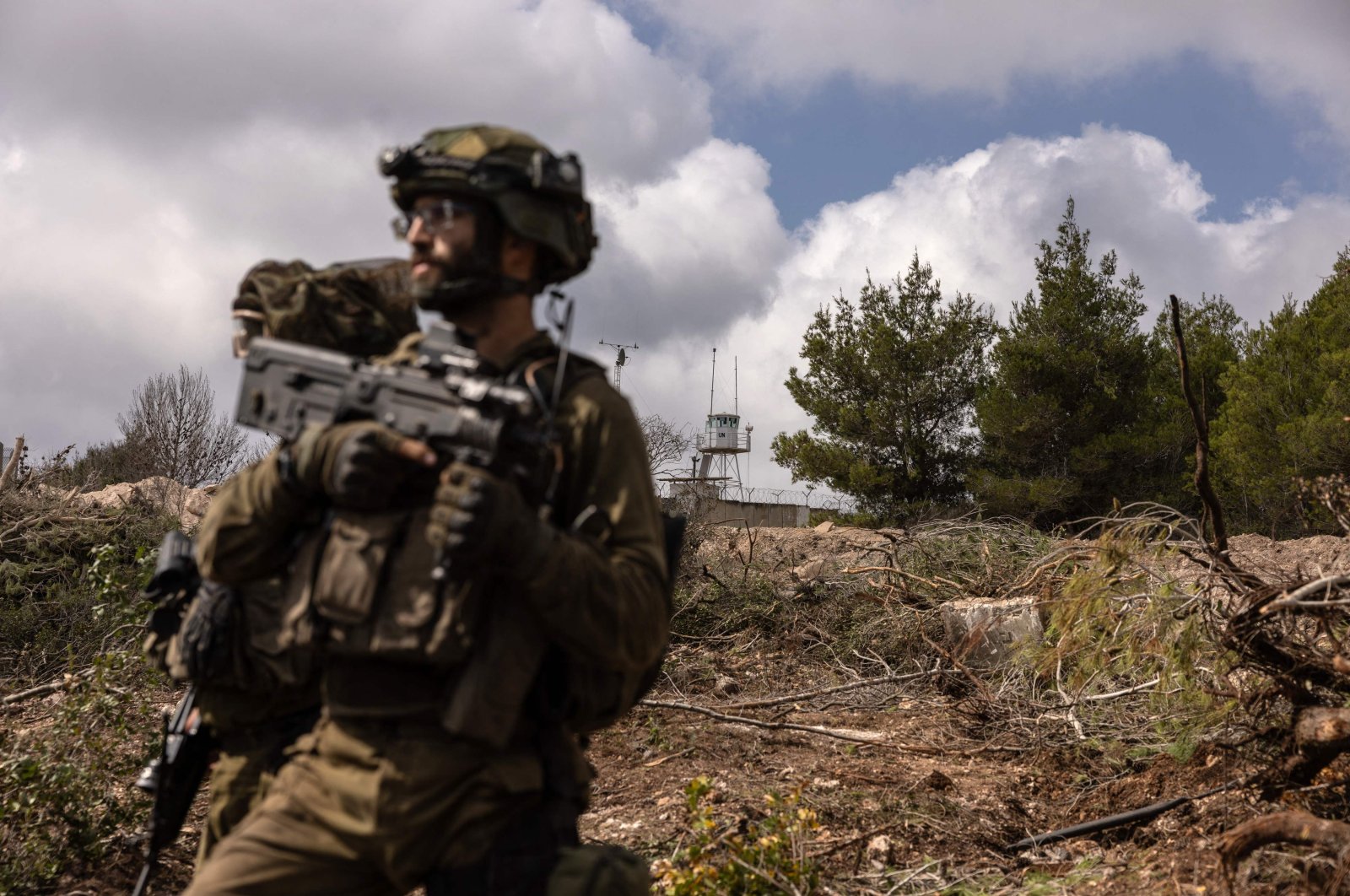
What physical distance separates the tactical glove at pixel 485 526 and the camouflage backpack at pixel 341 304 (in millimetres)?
920

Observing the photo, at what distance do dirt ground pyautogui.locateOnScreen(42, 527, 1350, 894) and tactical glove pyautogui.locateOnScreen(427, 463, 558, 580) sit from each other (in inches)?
103

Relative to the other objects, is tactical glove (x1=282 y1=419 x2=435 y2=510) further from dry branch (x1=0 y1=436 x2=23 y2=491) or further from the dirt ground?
dry branch (x1=0 y1=436 x2=23 y2=491)

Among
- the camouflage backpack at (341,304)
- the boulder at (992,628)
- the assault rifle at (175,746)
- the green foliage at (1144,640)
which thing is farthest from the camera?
the boulder at (992,628)

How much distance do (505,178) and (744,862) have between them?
261cm

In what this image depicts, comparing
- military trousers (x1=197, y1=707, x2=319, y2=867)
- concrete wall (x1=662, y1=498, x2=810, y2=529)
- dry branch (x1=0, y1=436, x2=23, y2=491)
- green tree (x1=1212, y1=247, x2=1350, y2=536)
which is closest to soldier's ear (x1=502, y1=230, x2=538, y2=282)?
military trousers (x1=197, y1=707, x2=319, y2=867)

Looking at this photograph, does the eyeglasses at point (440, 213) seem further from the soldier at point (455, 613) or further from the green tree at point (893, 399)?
the green tree at point (893, 399)

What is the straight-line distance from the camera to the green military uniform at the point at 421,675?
5.82 ft

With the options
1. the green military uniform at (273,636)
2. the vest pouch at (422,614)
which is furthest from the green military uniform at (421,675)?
the green military uniform at (273,636)

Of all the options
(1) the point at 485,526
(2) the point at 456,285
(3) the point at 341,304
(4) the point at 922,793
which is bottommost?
(4) the point at 922,793

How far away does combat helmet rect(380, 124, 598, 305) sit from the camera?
2.01 m

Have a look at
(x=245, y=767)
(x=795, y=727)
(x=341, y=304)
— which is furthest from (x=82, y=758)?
(x=795, y=727)

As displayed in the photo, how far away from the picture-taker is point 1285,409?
826 inches

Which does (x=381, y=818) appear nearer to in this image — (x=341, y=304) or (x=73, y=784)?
(x=341, y=304)

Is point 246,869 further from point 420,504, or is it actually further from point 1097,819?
point 1097,819
